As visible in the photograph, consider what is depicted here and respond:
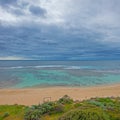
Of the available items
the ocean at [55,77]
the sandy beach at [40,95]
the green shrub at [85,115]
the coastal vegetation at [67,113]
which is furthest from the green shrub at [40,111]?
the ocean at [55,77]

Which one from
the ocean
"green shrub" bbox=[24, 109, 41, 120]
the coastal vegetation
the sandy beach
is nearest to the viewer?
the coastal vegetation

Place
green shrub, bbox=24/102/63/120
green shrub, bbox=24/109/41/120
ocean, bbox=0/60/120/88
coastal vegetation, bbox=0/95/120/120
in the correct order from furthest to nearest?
ocean, bbox=0/60/120/88
green shrub, bbox=24/102/63/120
green shrub, bbox=24/109/41/120
coastal vegetation, bbox=0/95/120/120

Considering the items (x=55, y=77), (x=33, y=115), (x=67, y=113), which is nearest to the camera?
(x=67, y=113)

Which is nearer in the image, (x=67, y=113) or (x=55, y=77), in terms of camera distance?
(x=67, y=113)

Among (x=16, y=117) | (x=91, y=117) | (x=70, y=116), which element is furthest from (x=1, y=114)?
(x=91, y=117)

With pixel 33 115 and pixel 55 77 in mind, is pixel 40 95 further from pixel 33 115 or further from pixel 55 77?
pixel 55 77

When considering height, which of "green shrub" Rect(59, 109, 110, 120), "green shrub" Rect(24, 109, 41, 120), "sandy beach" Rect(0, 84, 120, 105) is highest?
"green shrub" Rect(59, 109, 110, 120)

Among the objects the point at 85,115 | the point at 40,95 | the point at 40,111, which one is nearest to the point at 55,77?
the point at 40,95

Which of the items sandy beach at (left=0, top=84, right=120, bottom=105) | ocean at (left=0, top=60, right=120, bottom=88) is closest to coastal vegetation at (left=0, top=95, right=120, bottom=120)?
sandy beach at (left=0, top=84, right=120, bottom=105)

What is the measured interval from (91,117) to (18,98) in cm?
1360

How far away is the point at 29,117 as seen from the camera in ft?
28.3

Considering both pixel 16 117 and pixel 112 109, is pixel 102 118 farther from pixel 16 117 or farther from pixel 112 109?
pixel 16 117

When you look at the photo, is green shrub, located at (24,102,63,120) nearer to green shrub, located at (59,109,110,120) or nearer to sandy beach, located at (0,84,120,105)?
green shrub, located at (59,109,110,120)

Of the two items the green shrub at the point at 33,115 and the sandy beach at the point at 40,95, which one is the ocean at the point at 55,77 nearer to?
the sandy beach at the point at 40,95
